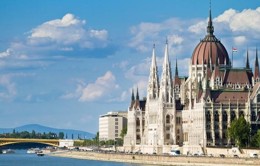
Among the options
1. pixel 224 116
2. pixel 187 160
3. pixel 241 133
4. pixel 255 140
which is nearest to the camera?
pixel 187 160

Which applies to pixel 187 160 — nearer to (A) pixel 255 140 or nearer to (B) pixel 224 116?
(A) pixel 255 140

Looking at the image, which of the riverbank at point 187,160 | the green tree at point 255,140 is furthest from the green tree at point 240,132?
the riverbank at point 187,160

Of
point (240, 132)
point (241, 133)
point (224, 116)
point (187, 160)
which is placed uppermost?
point (224, 116)

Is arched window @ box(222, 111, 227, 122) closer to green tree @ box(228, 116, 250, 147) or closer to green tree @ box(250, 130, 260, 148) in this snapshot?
green tree @ box(228, 116, 250, 147)

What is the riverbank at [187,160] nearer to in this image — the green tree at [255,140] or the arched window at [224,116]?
the green tree at [255,140]

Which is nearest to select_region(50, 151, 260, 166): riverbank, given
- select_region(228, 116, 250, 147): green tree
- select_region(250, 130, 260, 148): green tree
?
select_region(228, 116, 250, 147): green tree

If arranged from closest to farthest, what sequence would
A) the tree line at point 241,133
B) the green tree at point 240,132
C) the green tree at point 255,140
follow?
the green tree at point 255,140, the tree line at point 241,133, the green tree at point 240,132

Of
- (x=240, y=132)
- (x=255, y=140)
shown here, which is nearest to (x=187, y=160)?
(x=255, y=140)

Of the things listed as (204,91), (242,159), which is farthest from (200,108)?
(242,159)

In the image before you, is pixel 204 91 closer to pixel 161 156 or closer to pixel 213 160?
pixel 161 156

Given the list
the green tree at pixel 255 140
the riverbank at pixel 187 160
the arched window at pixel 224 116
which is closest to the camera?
the riverbank at pixel 187 160

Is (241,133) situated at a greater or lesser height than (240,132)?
lesser

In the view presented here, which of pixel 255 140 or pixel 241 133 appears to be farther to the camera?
pixel 241 133

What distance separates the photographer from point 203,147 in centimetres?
19350
